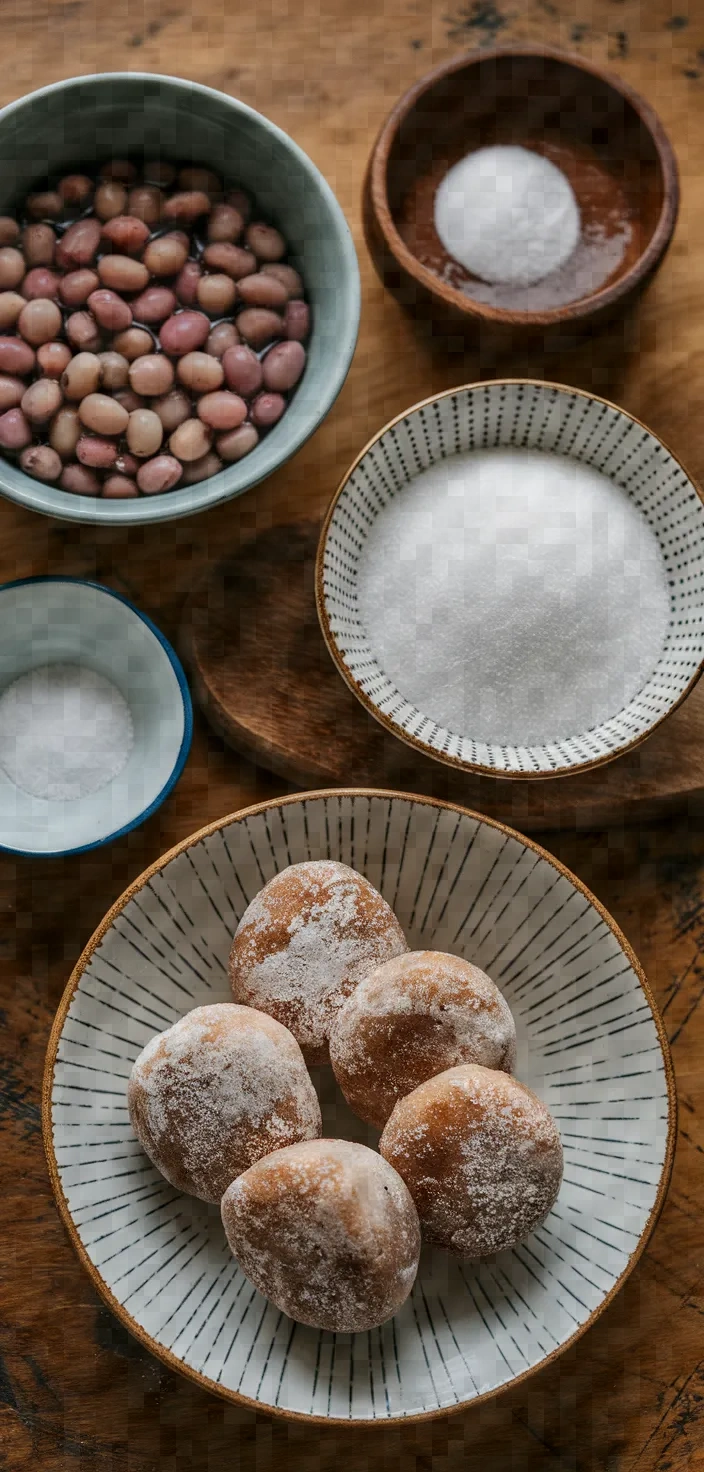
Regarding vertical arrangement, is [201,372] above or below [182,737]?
above

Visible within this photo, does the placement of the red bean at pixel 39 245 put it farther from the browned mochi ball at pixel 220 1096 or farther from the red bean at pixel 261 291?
the browned mochi ball at pixel 220 1096

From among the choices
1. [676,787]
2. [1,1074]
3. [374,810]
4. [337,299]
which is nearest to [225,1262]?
[1,1074]

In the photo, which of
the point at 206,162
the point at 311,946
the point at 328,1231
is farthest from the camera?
the point at 206,162

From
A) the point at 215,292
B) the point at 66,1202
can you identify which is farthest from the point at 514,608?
the point at 66,1202

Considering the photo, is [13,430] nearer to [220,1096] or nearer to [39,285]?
[39,285]

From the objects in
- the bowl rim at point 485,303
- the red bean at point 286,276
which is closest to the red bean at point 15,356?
the red bean at point 286,276

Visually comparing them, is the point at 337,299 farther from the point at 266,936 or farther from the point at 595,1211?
the point at 595,1211
